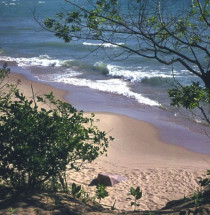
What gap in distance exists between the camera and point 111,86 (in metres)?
18.4

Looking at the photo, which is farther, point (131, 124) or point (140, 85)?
point (140, 85)

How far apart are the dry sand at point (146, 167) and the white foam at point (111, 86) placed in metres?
3.15

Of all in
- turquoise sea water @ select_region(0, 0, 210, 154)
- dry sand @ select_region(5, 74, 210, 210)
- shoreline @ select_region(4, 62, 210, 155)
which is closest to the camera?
dry sand @ select_region(5, 74, 210, 210)

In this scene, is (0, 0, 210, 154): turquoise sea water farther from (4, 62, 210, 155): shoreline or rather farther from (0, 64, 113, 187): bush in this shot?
(0, 64, 113, 187): bush

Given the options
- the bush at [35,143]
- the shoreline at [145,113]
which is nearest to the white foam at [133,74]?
the shoreline at [145,113]

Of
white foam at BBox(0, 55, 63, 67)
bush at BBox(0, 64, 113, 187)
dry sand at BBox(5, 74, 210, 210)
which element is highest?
white foam at BBox(0, 55, 63, 67)

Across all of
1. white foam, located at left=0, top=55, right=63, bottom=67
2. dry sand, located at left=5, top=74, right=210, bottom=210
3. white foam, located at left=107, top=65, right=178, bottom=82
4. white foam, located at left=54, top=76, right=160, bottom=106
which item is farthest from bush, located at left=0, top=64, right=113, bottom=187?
white foam, located at left=0, top=55, right=63, bottom=67

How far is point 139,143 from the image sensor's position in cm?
1133

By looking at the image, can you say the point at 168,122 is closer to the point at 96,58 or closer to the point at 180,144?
the point at 180,144

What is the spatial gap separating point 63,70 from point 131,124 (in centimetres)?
1024

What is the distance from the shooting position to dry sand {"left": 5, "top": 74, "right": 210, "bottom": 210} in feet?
26.7

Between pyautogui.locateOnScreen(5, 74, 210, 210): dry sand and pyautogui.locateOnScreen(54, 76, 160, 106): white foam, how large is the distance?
315cm

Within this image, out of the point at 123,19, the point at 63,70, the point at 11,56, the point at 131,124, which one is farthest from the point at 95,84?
the point at 123,19

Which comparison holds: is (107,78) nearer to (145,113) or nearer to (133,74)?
(133,74)
